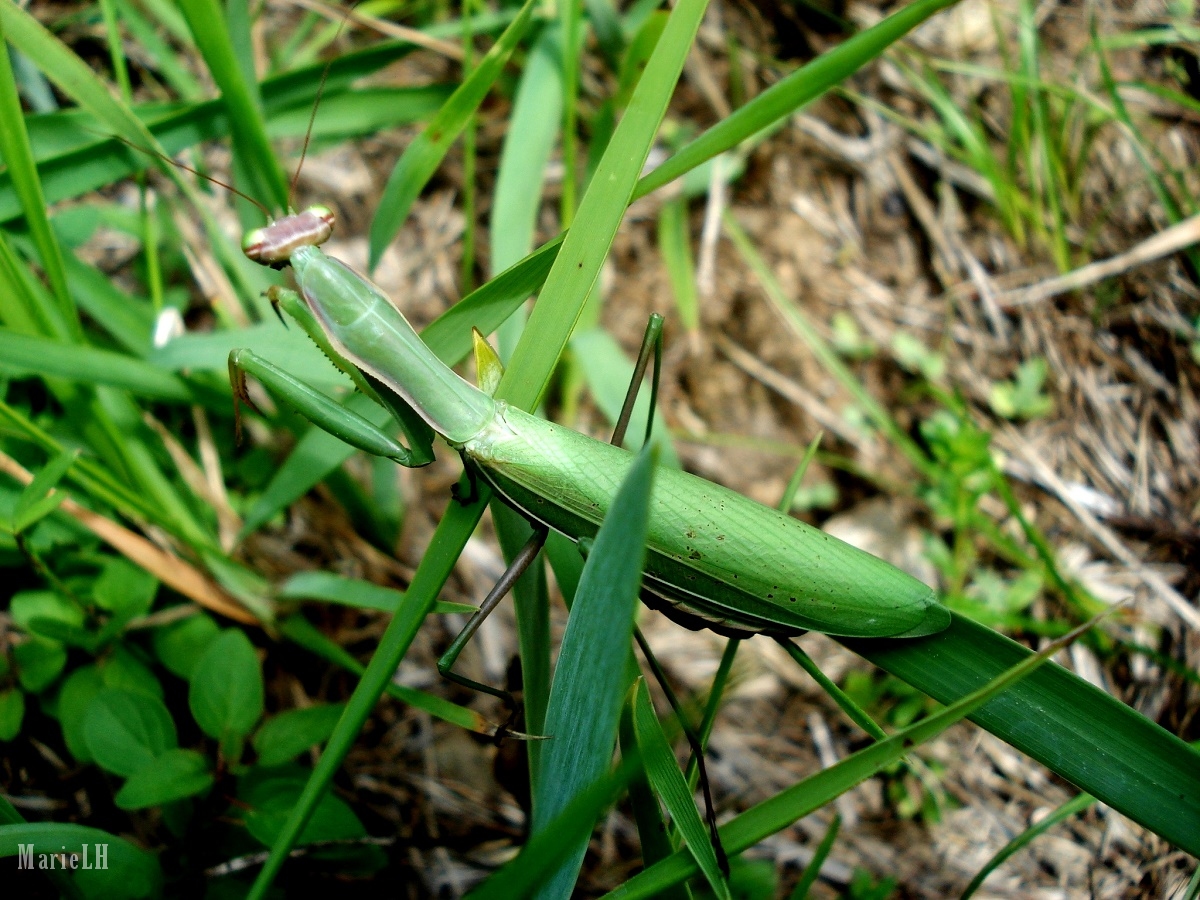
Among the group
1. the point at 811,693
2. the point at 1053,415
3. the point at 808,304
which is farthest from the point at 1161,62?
the point at 811,693

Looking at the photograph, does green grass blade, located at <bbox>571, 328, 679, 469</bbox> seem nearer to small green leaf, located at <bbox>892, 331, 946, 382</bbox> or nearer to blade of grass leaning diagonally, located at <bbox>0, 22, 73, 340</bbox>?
small green leaf, located at <bbox>892, 331, 946, 382</bbox>

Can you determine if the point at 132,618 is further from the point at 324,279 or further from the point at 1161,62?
the point at 1161,62

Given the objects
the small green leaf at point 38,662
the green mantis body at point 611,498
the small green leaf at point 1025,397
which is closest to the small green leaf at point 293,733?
the small green leaf at point 38,662

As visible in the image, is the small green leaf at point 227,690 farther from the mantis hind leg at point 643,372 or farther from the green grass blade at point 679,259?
the green grass blade at point 679,259

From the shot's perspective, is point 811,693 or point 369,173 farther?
point 369,173

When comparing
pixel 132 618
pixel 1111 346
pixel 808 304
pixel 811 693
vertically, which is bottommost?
pixel 811 693

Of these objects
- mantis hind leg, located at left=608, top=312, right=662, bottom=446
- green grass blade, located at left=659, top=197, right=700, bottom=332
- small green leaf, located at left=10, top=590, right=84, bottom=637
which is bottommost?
small green leaf, located at left=10, top=590, right=84, bottom=637

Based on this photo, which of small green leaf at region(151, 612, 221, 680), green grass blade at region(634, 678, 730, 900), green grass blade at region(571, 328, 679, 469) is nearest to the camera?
green grass blade at region(634, 678, 730, 900)

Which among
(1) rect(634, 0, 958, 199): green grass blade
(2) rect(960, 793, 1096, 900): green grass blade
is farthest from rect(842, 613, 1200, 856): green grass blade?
(1) rect(634, 0, 958, 199): green grass blade
